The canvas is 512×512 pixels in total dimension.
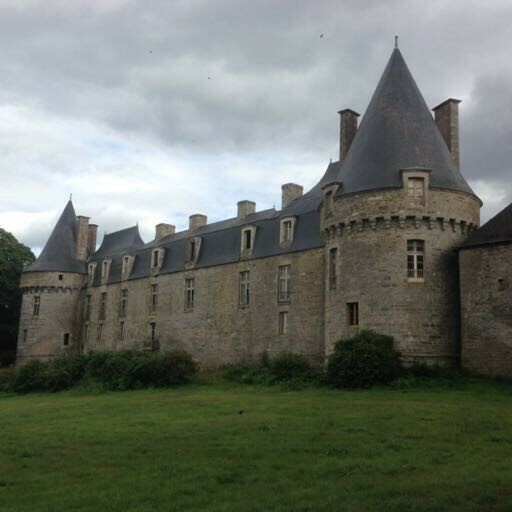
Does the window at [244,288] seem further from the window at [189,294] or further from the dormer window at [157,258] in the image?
the dormer window at [157,258]

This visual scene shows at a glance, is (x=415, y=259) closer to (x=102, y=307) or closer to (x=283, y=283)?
(x=283, y=283)

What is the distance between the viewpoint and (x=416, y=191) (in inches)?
921

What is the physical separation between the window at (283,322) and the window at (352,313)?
5.84 m

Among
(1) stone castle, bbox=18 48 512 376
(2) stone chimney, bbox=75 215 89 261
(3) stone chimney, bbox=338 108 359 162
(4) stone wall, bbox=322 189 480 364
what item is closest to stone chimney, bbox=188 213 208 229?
(1) stone castle, bbox=18 48 512 376

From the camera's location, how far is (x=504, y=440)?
12.6 m

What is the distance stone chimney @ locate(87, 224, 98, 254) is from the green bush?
30.2 meters

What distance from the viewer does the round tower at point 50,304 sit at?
44.3 meters

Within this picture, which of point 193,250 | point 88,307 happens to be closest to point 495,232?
point 193,250

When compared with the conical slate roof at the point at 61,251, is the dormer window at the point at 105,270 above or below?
below

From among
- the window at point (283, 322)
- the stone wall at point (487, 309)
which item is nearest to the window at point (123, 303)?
the window at point (283, 322)

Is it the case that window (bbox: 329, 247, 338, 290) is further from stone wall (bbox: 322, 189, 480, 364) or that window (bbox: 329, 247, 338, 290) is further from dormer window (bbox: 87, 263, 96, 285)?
dormer window (bbox: 87, 263, 96, 285)

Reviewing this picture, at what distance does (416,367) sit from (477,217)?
642 centimetres

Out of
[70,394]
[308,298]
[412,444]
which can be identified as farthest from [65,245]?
[412,444]

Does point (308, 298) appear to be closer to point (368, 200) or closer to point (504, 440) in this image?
point (368, 200)
